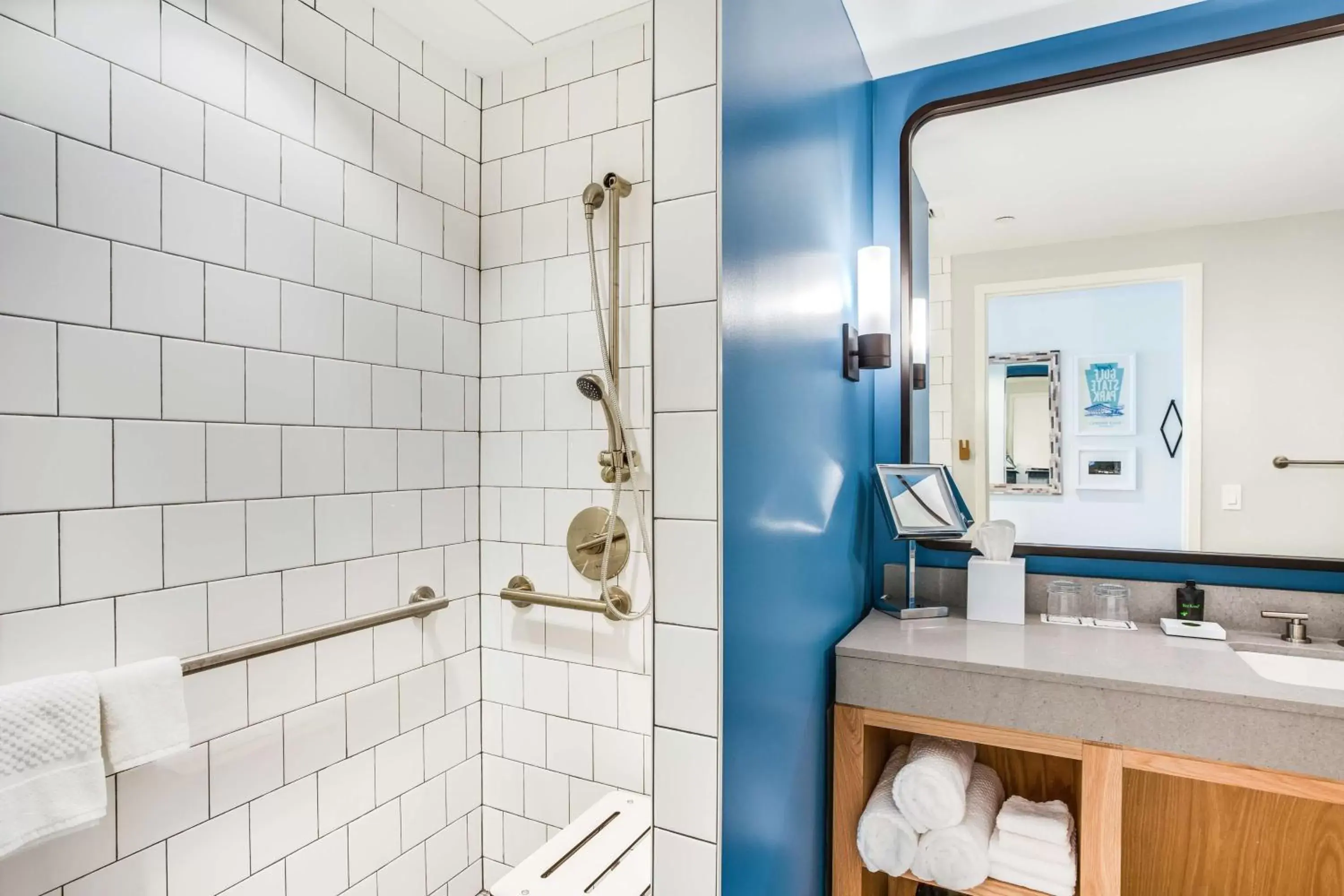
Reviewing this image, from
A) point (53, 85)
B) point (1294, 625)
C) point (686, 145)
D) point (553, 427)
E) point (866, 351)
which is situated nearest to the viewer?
point (686, 145)

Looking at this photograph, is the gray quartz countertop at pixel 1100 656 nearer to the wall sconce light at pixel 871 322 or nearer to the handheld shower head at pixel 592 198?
the wall sconce light at pixel 871 322

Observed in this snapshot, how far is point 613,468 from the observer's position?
153cm

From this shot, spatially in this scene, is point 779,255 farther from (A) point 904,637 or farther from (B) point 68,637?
(B) point 68,637

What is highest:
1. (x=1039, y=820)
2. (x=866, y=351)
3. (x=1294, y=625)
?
(x=866, y=351)

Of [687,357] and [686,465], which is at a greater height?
[687,357]

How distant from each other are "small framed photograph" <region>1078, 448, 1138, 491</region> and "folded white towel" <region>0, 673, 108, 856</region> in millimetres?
1907

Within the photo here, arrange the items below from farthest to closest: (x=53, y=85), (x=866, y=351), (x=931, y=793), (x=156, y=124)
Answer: (x=866, y=351), (x=931, y=793), (x=156, y=124), (x=53, y=85)

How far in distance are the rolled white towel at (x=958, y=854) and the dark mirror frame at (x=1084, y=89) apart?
634mm

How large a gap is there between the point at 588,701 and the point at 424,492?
2.14 ft

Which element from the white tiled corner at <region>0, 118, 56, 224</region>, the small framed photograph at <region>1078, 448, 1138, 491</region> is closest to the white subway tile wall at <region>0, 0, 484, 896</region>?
the white tiled corner at <region>0, 118, 56, 224</region>

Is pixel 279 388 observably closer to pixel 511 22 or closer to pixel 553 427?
pixel 553 427

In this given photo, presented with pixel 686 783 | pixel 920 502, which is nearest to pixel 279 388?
pixel 686 783

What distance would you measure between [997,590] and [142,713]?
5.23ft

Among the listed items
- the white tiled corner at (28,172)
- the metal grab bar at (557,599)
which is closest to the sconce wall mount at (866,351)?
the metal grab bar at (557,599)
